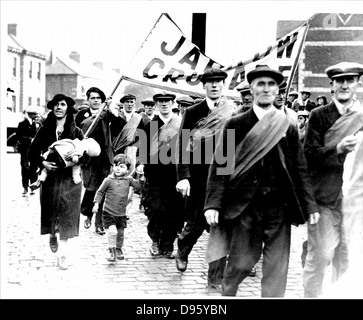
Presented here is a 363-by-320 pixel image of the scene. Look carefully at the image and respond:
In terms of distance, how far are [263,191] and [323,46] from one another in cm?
1075

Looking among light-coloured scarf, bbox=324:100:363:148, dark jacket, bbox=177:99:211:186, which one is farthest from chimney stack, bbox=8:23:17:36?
light-coloured scarf, bbox=324:100:363:148

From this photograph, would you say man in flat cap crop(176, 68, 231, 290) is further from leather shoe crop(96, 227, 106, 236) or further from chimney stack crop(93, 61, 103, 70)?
leather shoe crop(96, 227, 106, 236)

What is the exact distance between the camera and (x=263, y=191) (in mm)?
4590

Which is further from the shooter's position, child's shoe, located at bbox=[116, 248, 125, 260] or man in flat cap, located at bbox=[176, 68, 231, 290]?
child's shoe, located at bbox=[116, 248, 125, 260]

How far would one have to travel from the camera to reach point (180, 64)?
6934mm

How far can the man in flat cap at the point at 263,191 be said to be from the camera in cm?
460

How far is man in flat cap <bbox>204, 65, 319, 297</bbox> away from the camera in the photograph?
181 inches

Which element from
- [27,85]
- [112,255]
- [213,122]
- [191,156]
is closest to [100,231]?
[112,255]

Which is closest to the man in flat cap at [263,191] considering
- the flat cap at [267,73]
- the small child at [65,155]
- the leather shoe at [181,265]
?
the flat cap at [267,73]

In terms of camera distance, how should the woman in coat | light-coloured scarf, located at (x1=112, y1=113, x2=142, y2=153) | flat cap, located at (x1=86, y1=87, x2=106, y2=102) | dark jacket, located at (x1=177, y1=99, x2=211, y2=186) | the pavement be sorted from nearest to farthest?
the pavement, dark jacket, located at (x1=177, y1=99, x2=211, y2=186), the woman in coat, flat cap, located at (x1=86, y1=87, x2=106, y2=102), light-coloured scarf, located at (x1=112, y1=113, x2=142, y2=153)

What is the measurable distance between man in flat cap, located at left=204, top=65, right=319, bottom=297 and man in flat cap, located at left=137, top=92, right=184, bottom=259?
7.60 feet

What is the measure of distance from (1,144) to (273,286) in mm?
2502
